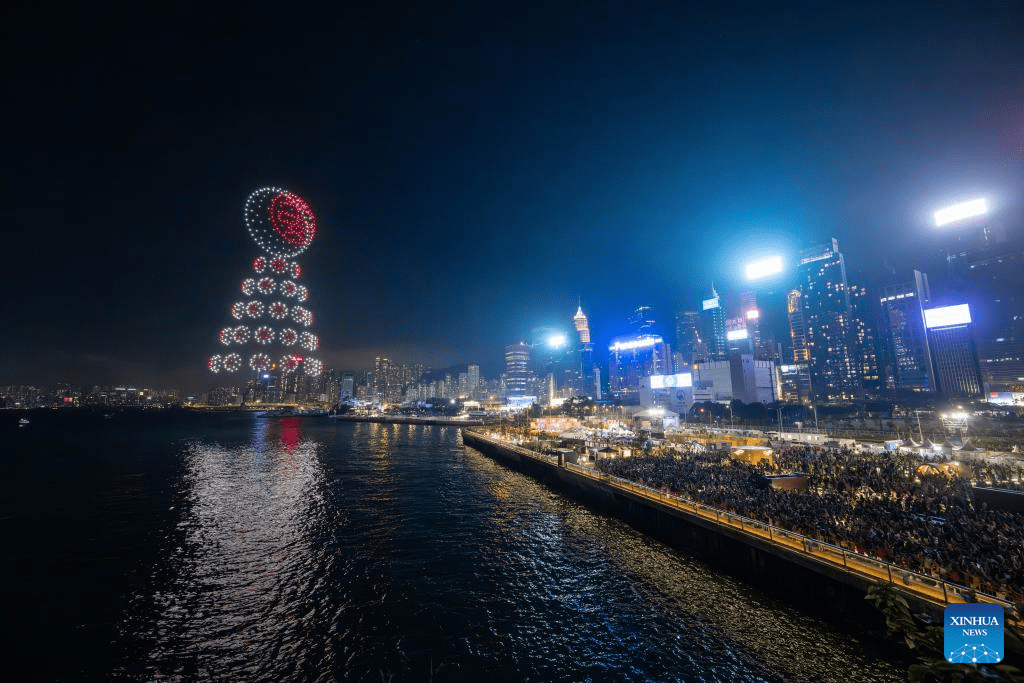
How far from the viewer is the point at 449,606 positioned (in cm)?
2258

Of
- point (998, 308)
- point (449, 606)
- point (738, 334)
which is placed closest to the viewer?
point (449, 606)

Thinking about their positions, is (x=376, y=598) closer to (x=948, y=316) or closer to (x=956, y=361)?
(x=948, y=316)

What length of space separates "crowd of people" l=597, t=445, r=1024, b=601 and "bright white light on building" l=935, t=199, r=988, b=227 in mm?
54969

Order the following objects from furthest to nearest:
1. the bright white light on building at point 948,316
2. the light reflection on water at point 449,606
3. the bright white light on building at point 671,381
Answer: the bright white light on building at point 671,381 < the bright white light on building at point 948,316 < the light reflection on water at point 449,606

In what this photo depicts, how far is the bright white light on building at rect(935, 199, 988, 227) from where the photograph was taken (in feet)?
232

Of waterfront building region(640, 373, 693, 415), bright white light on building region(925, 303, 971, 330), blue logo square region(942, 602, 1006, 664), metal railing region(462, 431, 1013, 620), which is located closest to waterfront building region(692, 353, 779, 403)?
waterfront building region(640, 373, 693, 415)

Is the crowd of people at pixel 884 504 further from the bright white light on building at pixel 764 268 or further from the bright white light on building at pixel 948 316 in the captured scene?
the bright white light on building at pixel 764 268

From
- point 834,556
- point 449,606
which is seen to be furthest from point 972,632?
point 449,606

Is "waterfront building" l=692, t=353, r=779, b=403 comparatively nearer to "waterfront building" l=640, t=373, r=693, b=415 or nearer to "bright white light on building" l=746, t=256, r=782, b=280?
"waterfront building" l=640, t=373, r=693, b=415

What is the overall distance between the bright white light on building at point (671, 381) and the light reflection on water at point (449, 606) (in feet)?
292

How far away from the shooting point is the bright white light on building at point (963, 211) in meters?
70.7

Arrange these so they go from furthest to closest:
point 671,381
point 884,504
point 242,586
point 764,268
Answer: point 671,381 < point 764,268 < point 884,504 < point 242,586

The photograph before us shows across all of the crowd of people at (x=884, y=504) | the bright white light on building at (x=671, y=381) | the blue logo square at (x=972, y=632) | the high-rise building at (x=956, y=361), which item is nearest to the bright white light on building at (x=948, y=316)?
the bright white light on building at (x=671, y=381)

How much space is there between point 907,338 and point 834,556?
22306 cm
